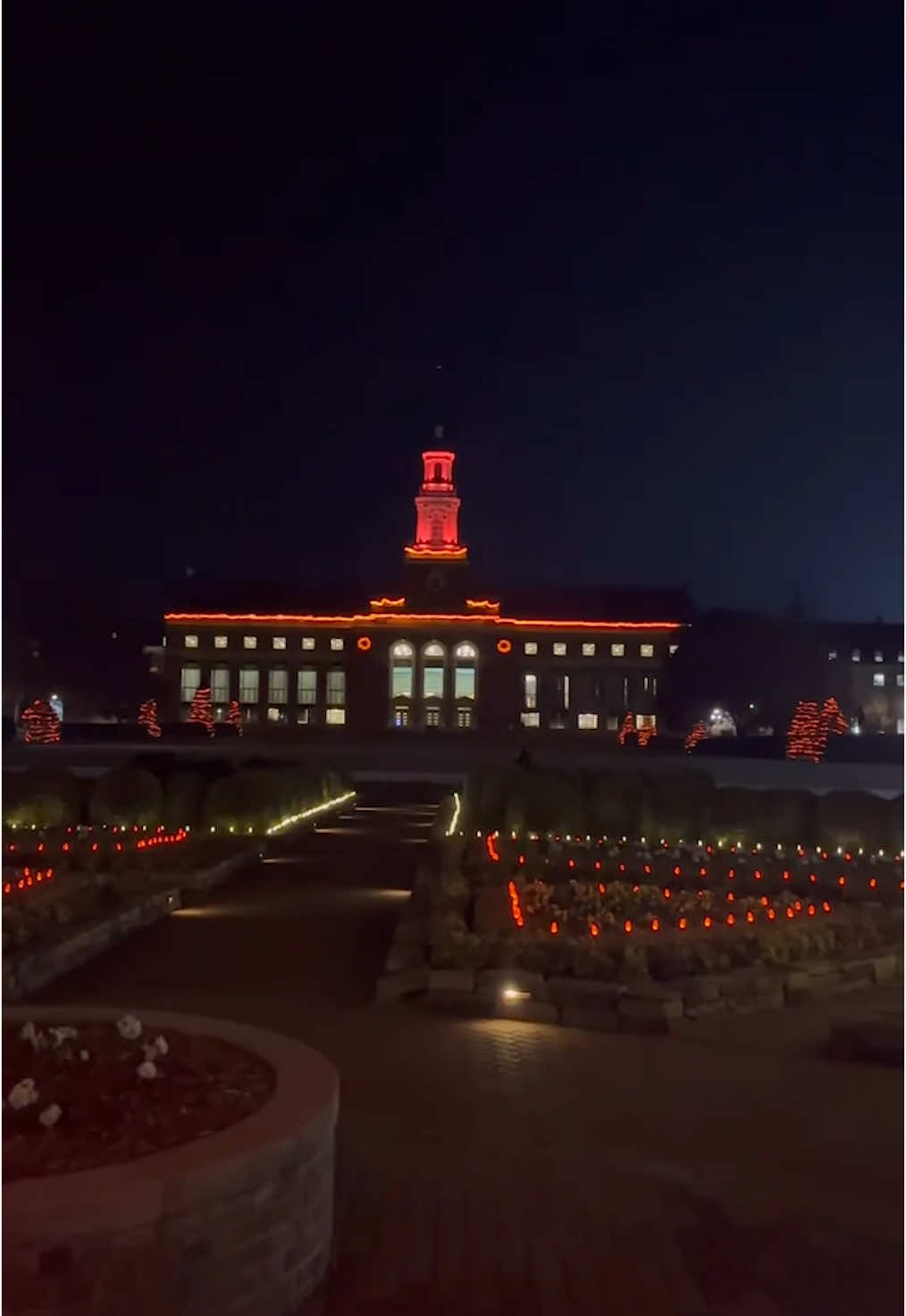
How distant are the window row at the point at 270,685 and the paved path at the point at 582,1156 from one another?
86.5 meters

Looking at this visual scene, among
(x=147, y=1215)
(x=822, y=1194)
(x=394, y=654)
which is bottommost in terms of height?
(x=822, y=1194)

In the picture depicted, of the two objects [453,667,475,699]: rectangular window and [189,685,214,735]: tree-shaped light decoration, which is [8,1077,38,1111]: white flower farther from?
[453,667,475,699]: rectangular window

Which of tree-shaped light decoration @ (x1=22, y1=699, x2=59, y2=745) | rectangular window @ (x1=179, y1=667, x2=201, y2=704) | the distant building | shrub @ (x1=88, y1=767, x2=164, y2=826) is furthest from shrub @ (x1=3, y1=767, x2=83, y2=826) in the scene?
the distant building

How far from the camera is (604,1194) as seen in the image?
18.8 ft

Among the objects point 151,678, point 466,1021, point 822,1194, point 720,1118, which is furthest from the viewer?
A: point 151,678

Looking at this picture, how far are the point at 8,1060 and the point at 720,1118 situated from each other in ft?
11.0

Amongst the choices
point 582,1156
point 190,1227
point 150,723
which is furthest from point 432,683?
point 190,1227

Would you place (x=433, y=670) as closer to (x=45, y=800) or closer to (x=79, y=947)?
(x=45, y=800)

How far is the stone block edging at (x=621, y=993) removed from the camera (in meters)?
8.71

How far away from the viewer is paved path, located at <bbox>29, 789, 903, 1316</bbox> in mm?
4875

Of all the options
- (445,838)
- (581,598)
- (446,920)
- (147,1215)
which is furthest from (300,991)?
(581,598)

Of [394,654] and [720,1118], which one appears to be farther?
[394,654]

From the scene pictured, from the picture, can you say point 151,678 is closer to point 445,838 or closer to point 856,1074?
point 445,838

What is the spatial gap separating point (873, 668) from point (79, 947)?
98793mm
